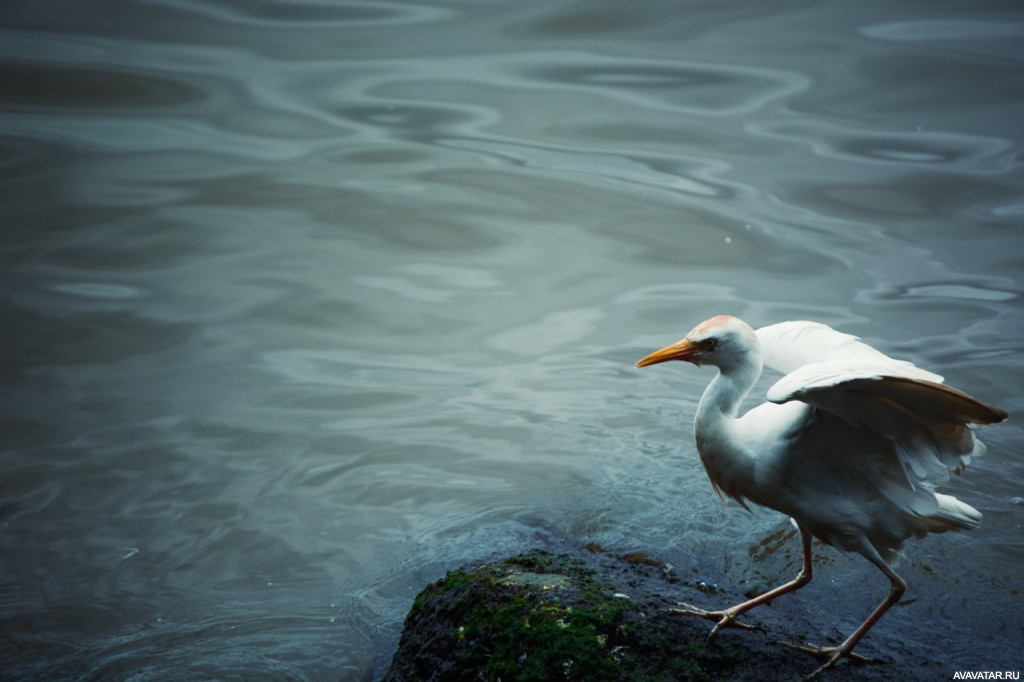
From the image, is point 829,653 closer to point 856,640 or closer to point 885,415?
point 856,640

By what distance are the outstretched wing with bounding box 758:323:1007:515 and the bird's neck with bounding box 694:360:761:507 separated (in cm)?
31

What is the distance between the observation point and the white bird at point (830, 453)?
10.7 ft

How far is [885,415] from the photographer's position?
10.6 ft

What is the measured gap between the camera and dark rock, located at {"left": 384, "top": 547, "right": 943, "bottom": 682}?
120 inches

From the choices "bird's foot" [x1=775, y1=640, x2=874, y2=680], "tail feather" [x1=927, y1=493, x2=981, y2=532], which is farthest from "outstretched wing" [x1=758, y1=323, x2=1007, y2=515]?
"bird's foot" [x1=775, y1=640, x2=874, y2=680]

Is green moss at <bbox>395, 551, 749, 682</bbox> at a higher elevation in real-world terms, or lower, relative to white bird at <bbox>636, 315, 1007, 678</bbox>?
lower

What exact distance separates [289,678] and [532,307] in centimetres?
448

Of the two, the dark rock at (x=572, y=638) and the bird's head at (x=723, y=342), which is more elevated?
the bird's head at (x=723, y=342)

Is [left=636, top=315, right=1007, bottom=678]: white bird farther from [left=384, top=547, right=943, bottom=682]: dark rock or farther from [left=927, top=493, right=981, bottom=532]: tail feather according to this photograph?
[left=384, top=547, right=943, bottom=682]: dark rock

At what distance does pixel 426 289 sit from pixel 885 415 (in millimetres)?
5447

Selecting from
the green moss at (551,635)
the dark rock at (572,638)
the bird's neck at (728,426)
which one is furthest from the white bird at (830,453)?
the green moss at (551,635)

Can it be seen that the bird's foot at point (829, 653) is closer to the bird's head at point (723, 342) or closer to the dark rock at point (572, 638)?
the dark rock at point (572, 638)

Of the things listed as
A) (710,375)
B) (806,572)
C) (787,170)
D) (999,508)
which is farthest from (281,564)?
(787,170)

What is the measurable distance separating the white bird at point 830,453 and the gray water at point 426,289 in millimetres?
495
